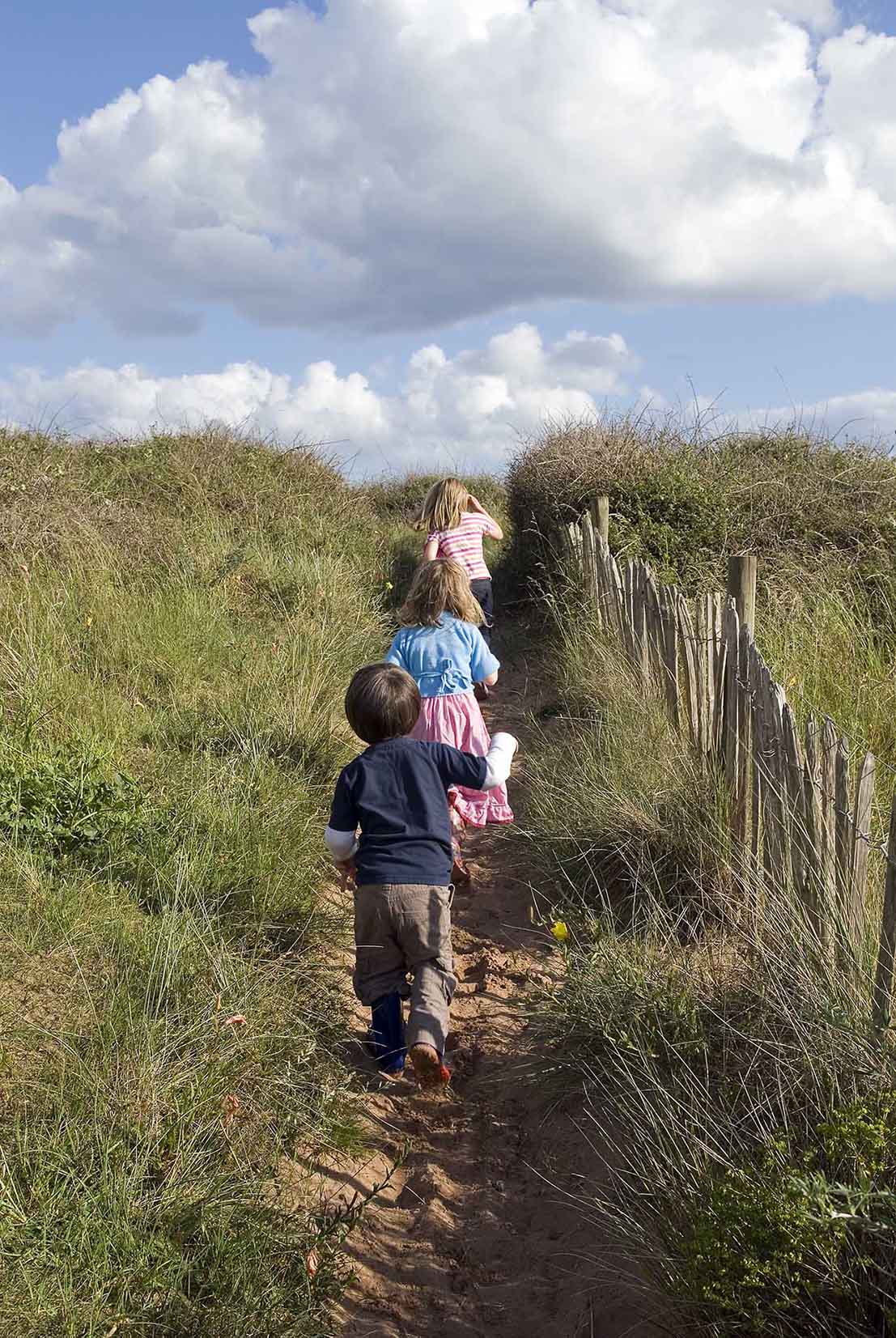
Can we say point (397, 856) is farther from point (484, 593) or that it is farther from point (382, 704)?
point (484, 593)

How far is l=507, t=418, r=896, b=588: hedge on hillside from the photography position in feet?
28.6

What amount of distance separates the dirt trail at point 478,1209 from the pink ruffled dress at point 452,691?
1.13 m

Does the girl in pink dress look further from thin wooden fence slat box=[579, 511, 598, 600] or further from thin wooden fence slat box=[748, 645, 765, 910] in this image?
thin wooden fence slat box=[579, 511, 598, 600]

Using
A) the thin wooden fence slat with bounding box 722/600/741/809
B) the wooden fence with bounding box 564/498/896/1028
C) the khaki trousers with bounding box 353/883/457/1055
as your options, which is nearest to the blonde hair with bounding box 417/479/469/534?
the wooden fence with bounding box 564/498/896/1028

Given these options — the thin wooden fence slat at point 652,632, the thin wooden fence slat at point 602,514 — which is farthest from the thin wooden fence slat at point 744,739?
the thin wooden fence slat at point 602,514

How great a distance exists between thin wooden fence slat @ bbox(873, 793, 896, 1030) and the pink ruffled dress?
260cm

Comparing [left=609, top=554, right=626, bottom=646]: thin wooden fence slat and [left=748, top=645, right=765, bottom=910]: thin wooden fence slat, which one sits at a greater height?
[left=609, top=554, right=626, bottom=646]: thin wooden fence slat

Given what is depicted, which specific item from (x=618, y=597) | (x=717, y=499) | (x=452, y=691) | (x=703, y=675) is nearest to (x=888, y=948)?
(x=703, y=675)

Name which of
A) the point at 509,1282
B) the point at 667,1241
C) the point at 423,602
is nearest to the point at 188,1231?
the point at 509,1282

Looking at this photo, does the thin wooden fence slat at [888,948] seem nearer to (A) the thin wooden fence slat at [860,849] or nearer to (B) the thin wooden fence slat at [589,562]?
(A) the thin wooden fence slat at [860,849]

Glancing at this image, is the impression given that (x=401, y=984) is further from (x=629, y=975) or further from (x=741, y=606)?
(x=741, y=606)

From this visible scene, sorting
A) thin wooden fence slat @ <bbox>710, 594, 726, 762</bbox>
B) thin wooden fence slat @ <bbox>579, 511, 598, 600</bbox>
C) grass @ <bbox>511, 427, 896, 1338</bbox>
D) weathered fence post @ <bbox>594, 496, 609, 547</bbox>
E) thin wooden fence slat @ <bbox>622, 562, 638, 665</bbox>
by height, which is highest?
weathered fence post @ <bbox>594, 496, 609, 547</bbox>

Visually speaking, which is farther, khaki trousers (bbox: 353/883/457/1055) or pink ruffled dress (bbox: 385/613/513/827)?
pink ruffled dress (bbox: 385/613/513/827)

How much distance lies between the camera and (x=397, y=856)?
3.48 m
